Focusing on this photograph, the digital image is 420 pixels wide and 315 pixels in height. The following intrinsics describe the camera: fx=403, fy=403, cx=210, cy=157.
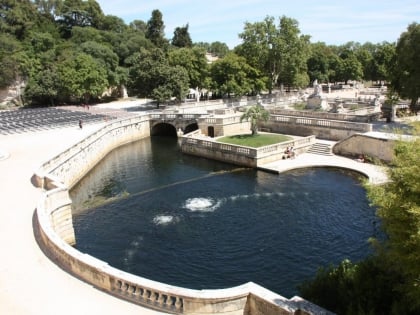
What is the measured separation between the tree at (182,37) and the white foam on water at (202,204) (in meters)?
102

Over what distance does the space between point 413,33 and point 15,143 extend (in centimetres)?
4338

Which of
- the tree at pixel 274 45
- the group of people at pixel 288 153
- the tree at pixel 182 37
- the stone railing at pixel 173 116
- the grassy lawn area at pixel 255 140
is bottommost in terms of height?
the group of people at pixel 288 153

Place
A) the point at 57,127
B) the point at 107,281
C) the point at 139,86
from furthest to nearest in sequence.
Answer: the point at 139,86 < the point at 57,127 < the point at 107,281

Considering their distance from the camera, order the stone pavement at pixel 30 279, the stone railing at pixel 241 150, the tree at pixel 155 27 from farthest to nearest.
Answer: the tree at pixel 155 27, the stone railing at pixel 241 150, the stone pavement at pixel 30 279

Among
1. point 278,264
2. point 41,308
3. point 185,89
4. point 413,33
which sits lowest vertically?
point 278,264

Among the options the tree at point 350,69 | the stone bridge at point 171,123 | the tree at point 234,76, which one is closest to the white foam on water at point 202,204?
the stone bridge at point 171,123

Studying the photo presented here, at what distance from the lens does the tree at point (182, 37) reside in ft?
411

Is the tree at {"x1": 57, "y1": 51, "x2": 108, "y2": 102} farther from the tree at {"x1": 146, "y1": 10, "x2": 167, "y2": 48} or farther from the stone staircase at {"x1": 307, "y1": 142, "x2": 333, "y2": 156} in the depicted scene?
the stone staircase at {"x1": 307, "y1": 142, "x2": 333, "y2": 156}

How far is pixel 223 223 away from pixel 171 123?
34.5 metres

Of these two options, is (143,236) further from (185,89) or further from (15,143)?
(185,89)

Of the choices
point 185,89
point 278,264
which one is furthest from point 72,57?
point 278,264

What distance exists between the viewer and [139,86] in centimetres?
6881

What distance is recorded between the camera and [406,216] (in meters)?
10.2

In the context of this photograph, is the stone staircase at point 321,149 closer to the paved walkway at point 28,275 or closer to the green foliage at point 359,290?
the paved walkway at point 28,275
